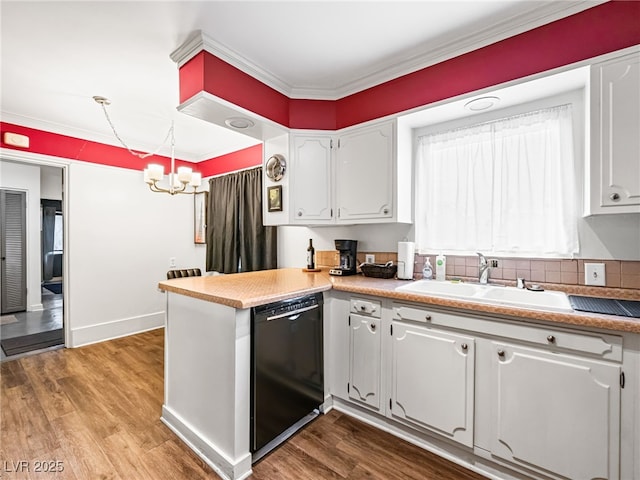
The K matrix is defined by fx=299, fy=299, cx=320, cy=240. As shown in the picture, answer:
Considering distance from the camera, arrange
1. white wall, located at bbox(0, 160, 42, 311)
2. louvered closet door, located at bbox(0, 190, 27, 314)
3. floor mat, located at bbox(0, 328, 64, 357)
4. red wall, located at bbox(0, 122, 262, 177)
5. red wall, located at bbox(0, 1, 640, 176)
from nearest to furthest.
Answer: red wall, located at bbox(0, 1, 640, 176) → red wall, located at bbox(0, 122, 262, 177) → floor mat, located at bbox(0, 328, 64, 357) → louvered closet door, located at bbox(0, 190, 27, 314) → white wall, located at bbox(0, 160, 42, 311)

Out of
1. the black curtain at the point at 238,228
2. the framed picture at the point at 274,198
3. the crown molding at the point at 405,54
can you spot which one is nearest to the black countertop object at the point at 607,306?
the crown molding at the point at 405,54

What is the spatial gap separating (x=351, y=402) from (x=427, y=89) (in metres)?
2.29

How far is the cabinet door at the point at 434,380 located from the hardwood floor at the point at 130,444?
21 cm

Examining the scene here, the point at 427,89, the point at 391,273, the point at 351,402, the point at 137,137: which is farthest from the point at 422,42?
the point at 137,137

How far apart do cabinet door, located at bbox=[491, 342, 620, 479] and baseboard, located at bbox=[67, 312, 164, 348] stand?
414 cm

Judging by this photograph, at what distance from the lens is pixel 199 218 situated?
464cm

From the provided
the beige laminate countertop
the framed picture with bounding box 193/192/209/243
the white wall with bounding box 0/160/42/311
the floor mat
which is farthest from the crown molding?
the white wall with bounding box 0/160/42/311

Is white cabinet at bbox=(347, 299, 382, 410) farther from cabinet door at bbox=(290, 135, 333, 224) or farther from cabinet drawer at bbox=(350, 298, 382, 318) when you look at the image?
cabinet door at bbox=(290, 135, 333, 224)

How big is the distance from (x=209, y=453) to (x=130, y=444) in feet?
1.79

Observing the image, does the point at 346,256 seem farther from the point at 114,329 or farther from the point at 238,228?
the point at 114,329

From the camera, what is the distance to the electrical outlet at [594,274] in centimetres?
175

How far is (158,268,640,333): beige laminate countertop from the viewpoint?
130 centimetres

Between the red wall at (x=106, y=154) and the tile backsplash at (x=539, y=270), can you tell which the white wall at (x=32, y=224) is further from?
the tile backsplash at (x=539, y=270)

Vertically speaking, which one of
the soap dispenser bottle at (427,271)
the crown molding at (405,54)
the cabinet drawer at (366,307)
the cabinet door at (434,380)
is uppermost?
the crown molding at (405,54)
